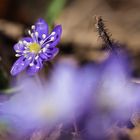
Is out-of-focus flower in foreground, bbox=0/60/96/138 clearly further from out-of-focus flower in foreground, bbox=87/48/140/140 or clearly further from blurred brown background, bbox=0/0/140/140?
blurred brown background, bbox=0/0/140/140

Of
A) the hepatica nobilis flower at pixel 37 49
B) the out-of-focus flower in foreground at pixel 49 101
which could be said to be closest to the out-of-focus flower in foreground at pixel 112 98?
the out-of-focus flower in foreground at pixel 49 101

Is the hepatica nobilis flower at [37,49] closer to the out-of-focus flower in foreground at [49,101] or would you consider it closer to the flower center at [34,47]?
the flower center at [34,47]

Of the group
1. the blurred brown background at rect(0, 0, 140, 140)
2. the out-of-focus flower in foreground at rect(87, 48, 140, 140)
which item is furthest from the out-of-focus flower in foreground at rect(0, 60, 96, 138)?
the blurred brown background at rect(0, 0, 140, 140)

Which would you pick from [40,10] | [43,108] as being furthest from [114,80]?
[40,10]

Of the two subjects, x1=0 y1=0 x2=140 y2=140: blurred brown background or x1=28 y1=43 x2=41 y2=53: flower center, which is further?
x1=0 y1=0 x2=140 y2=140: blurred brown background

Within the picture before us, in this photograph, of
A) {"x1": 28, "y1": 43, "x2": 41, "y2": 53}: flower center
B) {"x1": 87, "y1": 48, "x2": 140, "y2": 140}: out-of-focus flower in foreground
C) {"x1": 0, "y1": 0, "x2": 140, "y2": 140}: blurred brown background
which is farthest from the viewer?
{"x1": 0, "y1": 0, "x2": 140, "y2": 140}: blurred brown background

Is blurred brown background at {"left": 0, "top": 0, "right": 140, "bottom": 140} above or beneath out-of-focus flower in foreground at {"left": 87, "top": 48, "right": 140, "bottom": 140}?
above

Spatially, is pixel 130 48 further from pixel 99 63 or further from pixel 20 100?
pixel 20 100

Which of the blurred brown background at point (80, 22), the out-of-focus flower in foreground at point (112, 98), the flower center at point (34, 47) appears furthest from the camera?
the blurred brown background at point (80, 22)

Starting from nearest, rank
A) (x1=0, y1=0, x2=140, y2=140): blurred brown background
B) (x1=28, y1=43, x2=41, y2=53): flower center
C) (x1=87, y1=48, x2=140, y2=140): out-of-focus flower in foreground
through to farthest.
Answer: (x1=87, y1=48, x2=140, y2=140): out-of-focus flower in foreground, (x1=28, y1=43, x2=41, y2=53): flower center, (x1=0, y1=0, x2=140, y2=140): blurred brown background
